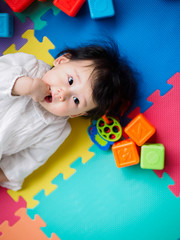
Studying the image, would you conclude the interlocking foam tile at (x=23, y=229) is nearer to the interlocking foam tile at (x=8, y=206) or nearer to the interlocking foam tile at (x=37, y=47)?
the interlocking foam tile at (x=8, y=206)

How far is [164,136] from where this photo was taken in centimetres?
108

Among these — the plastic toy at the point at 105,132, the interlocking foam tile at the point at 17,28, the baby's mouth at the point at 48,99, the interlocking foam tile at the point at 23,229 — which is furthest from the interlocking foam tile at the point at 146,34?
the interlocking foam tile at the point at 23,229

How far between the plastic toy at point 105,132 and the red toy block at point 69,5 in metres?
0.47

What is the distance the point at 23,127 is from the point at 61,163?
27 centimetres

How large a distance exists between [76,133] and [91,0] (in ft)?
1.89

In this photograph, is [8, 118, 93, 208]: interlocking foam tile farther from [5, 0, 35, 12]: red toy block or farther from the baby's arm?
[5, 0, 35, 12]: red toy block

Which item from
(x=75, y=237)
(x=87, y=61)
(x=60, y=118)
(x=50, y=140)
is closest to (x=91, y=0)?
(x=87, y=61)

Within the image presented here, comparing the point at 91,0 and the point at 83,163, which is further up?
the point at 91,0

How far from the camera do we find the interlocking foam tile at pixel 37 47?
46.1 inches

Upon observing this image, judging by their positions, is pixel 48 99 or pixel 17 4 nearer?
pixel 48 99

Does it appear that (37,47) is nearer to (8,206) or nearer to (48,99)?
(48,99)

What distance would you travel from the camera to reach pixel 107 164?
1.14 m

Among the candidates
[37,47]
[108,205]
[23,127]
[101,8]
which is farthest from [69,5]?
[108,205]

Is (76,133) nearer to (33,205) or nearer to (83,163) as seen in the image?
(83,163)
